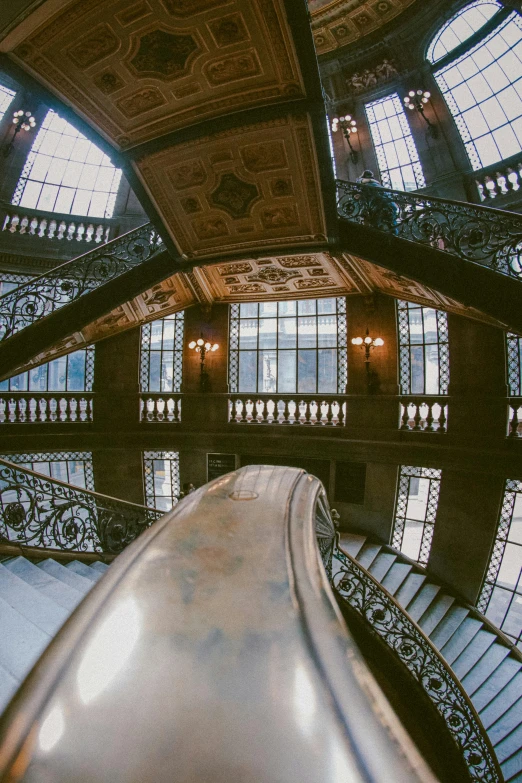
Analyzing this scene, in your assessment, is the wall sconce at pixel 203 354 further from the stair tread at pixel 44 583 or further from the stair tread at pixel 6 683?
the stair tread at pixel 6 683

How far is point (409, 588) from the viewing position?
805cm

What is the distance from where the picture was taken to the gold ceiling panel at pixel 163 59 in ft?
15.1

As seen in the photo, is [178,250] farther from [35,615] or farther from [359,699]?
[359,699]

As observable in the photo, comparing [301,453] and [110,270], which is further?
[301,453]

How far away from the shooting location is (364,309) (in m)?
9.93

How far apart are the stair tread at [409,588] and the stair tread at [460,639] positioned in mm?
924

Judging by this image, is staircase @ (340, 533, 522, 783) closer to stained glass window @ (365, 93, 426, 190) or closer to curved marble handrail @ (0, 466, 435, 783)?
curved marble handrail @ (0, 466, 435, 783)

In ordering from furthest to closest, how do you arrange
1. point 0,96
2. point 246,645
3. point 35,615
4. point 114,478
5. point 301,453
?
point 0,96, point 114,478, point 301,453, point 35,615, point 246,645

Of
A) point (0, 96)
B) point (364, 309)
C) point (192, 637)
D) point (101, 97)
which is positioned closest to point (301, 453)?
→ point (364, 309)

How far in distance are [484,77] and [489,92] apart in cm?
43

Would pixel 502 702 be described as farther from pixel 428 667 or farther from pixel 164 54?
pixel 164 54

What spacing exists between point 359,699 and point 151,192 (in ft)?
25.4

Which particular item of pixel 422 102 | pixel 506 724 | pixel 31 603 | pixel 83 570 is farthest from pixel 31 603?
pixel 422 102

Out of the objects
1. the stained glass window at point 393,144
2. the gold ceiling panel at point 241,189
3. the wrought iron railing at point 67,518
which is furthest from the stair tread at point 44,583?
the stained glass window at point 393,144
